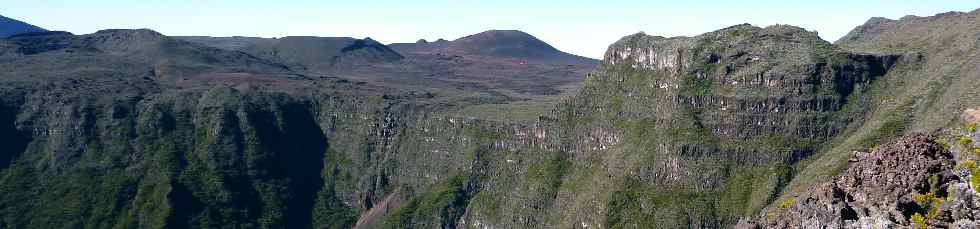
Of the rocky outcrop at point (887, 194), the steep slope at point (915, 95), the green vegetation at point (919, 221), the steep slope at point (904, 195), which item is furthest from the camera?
the steep slope at point (915, 95)

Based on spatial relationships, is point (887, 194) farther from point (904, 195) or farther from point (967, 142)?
point (967, 142)

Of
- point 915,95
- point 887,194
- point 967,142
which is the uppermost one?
point 967,142

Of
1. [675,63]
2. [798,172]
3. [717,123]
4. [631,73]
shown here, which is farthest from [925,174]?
[631,73]

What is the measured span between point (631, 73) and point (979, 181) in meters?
129

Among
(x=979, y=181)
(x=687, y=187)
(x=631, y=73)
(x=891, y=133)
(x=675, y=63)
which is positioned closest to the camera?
(x=979, y=181)

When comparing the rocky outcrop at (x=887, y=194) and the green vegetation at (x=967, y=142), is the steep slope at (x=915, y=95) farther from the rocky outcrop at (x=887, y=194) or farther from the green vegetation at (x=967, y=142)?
the rocky outcrop at (x=887, y=194)

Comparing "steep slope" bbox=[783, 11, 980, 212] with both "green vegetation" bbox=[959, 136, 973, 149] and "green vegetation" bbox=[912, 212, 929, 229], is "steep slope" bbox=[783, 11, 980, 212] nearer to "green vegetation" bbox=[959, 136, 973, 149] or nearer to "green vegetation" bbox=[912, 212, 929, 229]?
"green vegetation" bbox=[959, 136, 973, 149]

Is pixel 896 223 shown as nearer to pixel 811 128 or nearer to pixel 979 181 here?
pixel 979 181

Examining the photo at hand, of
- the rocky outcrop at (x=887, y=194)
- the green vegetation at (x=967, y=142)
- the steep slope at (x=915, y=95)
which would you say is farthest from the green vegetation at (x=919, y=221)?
the steep slope at (x=915, y=95)

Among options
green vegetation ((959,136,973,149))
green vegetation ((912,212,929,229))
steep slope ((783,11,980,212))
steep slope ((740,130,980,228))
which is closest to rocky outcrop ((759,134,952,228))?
steep slope ((740,130,980,228))

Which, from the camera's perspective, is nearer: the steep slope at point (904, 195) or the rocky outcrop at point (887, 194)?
the steep slope at point (904, 195)

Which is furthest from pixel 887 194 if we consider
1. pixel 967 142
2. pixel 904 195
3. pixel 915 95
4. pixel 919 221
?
pixel 915 95

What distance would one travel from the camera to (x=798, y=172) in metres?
139

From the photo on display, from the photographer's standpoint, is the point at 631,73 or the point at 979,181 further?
the point at 631,73
